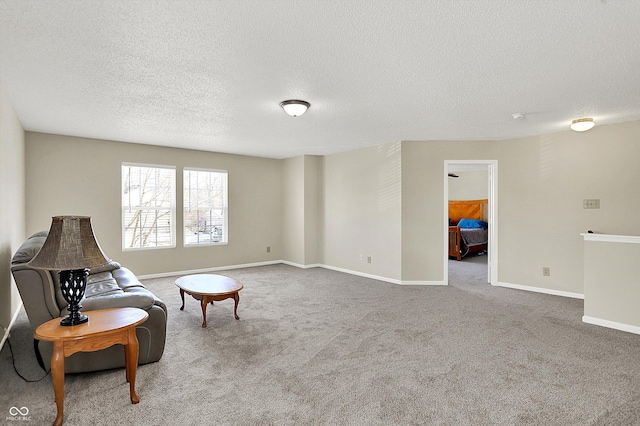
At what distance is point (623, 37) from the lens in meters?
2.26

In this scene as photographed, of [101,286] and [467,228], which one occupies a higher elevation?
[467,228]

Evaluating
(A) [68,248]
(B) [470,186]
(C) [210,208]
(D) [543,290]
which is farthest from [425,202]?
(B) [470,186]

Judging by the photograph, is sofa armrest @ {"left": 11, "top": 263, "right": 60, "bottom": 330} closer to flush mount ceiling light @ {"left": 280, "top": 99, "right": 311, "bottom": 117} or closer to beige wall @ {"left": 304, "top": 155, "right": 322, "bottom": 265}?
flush mount ceiling light @ {"left": 280, "top": 99, "right": 311, "bottom": 117}

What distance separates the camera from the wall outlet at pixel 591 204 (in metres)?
4.63

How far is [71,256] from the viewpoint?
204cm

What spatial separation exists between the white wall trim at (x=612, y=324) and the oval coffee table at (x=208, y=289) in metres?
3.80

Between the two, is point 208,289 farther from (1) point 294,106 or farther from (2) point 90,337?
(1) point 294,106

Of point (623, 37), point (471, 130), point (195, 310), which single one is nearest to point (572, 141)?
point (471, 130)

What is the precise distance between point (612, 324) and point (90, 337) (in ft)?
15.3

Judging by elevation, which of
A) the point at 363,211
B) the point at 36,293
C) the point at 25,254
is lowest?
the point at 36,293

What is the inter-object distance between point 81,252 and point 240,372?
1.37 m

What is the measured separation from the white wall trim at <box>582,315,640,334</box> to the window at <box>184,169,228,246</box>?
582 centimetres

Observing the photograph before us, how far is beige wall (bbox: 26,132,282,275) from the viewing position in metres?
5.08

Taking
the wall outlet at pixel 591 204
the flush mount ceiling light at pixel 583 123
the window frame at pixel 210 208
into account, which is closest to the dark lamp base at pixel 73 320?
the window frame at pixel 210 208
